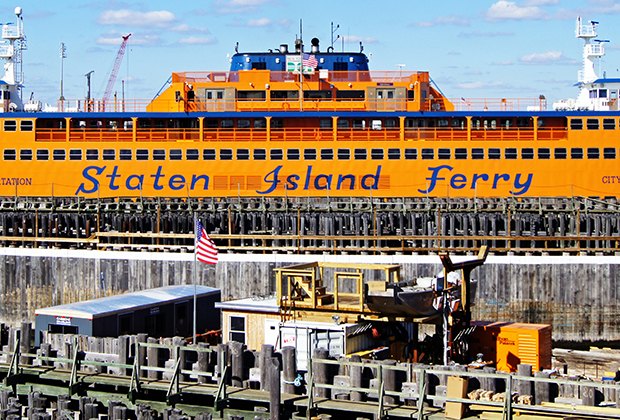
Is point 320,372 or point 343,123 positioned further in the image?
point 343,123

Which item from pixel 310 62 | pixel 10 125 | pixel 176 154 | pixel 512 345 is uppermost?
pixel 310 62

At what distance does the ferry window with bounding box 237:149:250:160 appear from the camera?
2360 inches

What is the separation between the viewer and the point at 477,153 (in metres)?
59.6

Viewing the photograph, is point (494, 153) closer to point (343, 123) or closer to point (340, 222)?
point (343, 123)

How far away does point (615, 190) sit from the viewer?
59375mm

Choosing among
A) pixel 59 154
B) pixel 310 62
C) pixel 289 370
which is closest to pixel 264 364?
pixel 289 370

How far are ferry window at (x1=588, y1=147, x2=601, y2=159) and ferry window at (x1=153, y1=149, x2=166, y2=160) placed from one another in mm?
23842

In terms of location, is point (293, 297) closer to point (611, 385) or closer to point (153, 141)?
point (611, 385)

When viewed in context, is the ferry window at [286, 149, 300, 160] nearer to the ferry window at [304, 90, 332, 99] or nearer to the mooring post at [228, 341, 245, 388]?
the ferry window at [304, 90, 332, 99]

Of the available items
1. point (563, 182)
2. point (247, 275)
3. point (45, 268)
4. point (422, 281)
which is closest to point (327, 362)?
point (422, 281)

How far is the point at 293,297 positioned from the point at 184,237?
60.2 feet

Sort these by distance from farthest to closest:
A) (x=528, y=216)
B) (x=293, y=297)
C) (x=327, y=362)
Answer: (x=528, y=216), (x=293, y=297), (x=327, y=362)

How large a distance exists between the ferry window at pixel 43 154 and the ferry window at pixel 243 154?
36.0 ft

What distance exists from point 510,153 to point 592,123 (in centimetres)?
494
